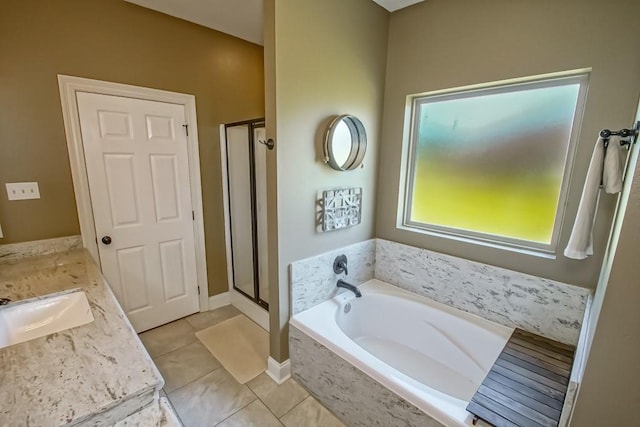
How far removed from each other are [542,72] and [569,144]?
0.43 meters

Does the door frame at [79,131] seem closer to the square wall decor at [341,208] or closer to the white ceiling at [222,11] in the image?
the white ceiling at [222,11]

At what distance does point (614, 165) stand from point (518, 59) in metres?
0.80

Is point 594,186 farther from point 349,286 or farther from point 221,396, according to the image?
point 221,396

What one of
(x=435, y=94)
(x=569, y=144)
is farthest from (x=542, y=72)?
(x=435, y=94)

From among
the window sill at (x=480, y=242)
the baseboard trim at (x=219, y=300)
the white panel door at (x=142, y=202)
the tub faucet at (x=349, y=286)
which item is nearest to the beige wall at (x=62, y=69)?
the white panel door at (x=142, y=202)

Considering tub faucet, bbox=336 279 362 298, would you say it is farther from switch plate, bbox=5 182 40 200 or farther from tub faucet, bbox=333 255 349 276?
switch plate, bbox=5 182 40 200

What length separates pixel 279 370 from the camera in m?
1.90

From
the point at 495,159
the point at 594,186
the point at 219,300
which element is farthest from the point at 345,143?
the point at 219,300

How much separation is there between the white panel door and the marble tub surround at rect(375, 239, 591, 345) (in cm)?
183

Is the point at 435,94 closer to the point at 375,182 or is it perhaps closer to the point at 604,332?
the point at 375,182

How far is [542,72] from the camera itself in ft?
5.05

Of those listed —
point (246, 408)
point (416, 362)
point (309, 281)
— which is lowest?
point (246, 408)

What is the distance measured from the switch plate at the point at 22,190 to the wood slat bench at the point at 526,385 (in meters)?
2.75

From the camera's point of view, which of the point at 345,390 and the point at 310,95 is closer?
the point at 345,390
